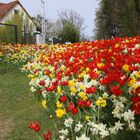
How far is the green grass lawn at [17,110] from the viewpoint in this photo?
6789mm

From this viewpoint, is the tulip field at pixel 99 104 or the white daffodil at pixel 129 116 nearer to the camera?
the white daffodil at pixel 129 116

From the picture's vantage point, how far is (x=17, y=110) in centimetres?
852

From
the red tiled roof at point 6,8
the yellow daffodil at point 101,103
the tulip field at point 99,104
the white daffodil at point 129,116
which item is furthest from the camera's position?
the red tiled roof at point 6,8

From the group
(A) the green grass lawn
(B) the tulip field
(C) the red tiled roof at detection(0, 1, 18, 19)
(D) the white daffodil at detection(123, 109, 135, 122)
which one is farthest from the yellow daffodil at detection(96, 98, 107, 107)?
(C) the red tiled roof at detection(0, 1, 18, 19)

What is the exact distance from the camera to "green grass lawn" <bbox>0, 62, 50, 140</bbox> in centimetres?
679

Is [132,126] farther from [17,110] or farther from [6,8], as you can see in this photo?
[6,8]

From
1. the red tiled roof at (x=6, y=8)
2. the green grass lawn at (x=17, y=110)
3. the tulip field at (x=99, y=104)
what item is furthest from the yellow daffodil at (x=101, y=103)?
the red tiled roof at (x=6, y=8)

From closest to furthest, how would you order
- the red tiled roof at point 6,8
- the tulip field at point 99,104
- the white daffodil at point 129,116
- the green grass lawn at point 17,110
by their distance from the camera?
the white daffodil at point 129,116
the tulip field at point 99,104
the green grass lawn at point 17,110
the red tiled roof at point 6,8

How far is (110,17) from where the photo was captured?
205 feet

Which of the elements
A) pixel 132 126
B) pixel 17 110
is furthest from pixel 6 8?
pixel 132 126

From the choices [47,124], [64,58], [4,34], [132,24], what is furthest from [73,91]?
[132,24]

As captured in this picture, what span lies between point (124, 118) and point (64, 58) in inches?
186

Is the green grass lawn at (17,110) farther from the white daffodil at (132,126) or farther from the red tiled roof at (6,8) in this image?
the red tiled roof at (6,8)

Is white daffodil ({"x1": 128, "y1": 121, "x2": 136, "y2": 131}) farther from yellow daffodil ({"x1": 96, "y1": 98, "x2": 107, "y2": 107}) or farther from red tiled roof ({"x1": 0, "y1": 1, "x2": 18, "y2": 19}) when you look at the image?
red tiled roof ({"x1": 0, "y1": 1, "x2": 18, "y2": 19})
